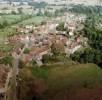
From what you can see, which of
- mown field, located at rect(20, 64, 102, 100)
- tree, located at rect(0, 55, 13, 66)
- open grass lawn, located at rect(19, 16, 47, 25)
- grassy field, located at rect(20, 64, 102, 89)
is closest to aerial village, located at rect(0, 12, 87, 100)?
tree, located at rect(0, 55, 13, 66)

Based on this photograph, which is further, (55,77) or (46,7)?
(46,7)

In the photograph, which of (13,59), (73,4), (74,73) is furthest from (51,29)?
(73,4)

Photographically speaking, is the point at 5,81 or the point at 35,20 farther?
the point at 35,20

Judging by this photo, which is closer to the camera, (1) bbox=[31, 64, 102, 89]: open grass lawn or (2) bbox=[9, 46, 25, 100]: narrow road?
(2) bbox=[9, 46, 25, 100]: narrow road

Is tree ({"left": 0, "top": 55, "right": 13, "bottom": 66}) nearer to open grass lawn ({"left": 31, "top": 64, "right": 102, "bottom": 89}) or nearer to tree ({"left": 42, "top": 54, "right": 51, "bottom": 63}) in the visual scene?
tree ({"left": 42, "top": 54, "right": 51, "bottom": 63})

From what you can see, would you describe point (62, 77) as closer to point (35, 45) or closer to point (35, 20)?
point (35, 45)

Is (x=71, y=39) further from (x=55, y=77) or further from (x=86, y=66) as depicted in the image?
(x=55, y=77)

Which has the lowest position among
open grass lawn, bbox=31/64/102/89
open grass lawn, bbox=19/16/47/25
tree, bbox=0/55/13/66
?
open grass lawn, bbox=19/16/47/25

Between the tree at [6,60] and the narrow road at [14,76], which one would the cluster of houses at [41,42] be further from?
the tree at [6,60]

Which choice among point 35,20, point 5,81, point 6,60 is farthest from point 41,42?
point 35,20
